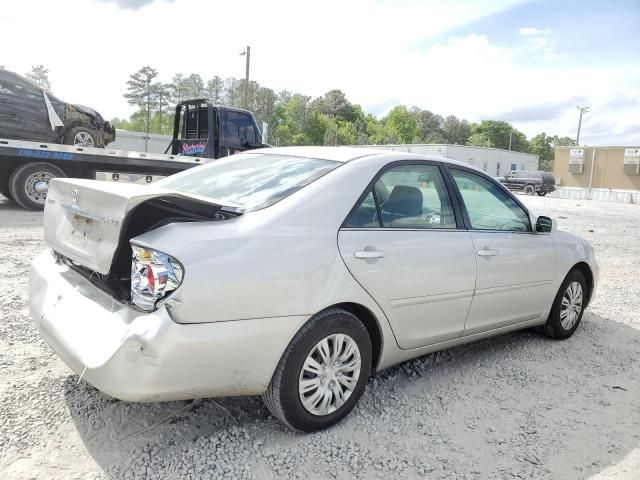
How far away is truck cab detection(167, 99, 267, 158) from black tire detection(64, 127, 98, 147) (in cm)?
188

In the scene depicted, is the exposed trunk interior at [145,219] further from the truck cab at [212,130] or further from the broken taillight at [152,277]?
the truck cab at [212,130]

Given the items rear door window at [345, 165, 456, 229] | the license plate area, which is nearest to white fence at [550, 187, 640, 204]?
rear door window at [345, 165, 456, 229]

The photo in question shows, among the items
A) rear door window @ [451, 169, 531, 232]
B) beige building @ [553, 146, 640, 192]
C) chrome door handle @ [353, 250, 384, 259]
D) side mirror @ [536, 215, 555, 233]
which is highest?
beige building @ [553, 146, 640, 192]

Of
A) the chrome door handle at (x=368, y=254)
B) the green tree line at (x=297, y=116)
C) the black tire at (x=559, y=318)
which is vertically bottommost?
the black tire at (x=559, y=318)

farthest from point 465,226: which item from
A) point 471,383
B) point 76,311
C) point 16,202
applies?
point 16,202

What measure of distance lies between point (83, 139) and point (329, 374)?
10.9 m

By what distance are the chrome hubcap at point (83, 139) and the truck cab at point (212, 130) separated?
1.92m

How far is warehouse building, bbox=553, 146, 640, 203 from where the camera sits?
157ft

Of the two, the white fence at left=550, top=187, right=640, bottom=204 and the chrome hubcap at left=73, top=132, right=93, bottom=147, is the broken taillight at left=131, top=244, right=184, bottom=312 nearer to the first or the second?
the chrome hubcap at left=73, top=132, right=93, bottom=147

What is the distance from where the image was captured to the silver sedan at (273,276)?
2.34m

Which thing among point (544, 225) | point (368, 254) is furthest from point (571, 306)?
point (368, 254)

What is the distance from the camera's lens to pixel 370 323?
119 inches

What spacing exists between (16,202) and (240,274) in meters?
10.0

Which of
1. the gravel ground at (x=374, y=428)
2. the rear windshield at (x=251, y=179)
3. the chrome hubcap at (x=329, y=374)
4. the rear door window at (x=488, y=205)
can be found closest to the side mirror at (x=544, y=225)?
the rear door window at (x=488, y=205)
